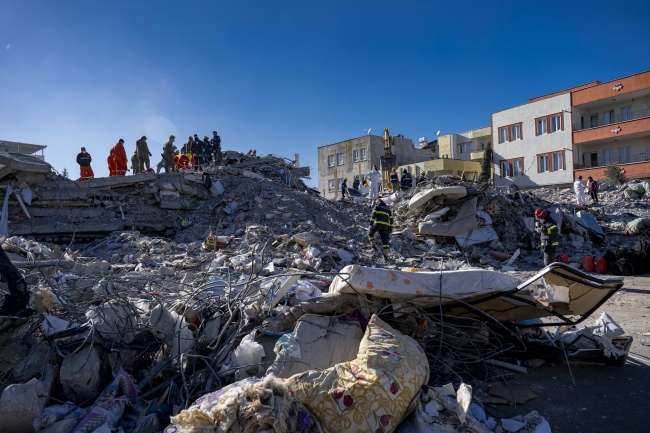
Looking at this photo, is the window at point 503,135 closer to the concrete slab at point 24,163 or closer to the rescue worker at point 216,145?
the rescue worker at point 216,145

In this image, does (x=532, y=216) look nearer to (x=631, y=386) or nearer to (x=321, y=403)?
(x=631, y=386)

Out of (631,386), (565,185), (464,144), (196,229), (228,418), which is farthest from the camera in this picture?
(464,144)

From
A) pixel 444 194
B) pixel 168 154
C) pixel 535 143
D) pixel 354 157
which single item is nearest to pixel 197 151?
pixel 168 154

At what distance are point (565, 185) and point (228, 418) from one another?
29.8 metres

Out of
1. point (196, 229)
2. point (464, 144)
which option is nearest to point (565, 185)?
point (464, 144)

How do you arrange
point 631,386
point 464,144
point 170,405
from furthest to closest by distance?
point 464,144 → point 631,386 → point 170,405

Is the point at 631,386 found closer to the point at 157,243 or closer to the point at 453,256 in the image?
the point at 453,256

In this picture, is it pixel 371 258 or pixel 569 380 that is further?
pixel 371 258

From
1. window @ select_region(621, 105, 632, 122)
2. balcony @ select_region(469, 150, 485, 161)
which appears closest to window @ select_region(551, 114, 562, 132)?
window @ select_region(621, 105, 632, 122)

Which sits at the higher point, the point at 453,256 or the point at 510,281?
the point at 510,281

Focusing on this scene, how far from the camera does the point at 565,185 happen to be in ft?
88.0

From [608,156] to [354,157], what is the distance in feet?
67.0

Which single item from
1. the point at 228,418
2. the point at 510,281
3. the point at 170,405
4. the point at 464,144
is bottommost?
the point at 170,405

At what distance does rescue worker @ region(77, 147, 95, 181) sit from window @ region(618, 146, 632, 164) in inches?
1159
